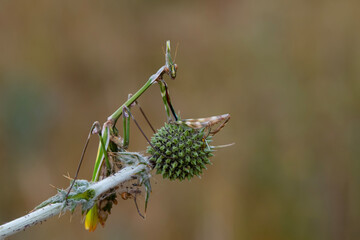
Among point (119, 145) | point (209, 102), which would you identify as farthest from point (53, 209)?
point (209, 102)

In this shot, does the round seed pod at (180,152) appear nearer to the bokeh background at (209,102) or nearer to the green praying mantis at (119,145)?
the green praying mantis at (119,145)

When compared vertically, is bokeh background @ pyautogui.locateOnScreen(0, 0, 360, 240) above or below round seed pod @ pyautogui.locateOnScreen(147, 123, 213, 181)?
above

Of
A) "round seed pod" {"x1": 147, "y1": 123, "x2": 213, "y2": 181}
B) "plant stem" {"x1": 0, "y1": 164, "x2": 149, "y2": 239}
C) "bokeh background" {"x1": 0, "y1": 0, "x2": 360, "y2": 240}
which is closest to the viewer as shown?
"plant stem" {"x1": 0, "y1": 164, "x2": 149, "y2": 239}

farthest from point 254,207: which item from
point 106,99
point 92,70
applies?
point 92,70

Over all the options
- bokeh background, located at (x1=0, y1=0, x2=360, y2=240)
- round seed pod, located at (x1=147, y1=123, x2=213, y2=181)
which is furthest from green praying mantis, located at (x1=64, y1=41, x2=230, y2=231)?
bokeh background, located at (x1=0, y1=0, x2=360, y2=240)

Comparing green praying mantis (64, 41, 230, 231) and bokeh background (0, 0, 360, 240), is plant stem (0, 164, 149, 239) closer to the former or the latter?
green praying mantis (64, 41, 230, 231)

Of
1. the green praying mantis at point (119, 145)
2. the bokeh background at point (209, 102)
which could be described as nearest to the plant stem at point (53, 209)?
the green praying mantis at point (119, 145)
